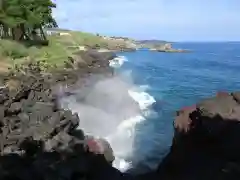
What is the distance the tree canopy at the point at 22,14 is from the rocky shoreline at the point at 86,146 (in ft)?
113

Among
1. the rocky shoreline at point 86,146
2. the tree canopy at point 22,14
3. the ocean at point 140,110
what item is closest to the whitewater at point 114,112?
the ocean at point 140,110

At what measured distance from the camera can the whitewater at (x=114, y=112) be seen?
26.4m

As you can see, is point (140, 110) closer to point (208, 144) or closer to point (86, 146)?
point (86, 146)

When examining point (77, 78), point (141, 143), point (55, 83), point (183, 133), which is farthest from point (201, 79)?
point (183, 133)

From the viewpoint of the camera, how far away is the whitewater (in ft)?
86.6

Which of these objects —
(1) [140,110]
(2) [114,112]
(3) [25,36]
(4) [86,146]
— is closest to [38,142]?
(4) [86,146]

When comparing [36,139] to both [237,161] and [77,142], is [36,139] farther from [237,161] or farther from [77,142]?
[237,161]

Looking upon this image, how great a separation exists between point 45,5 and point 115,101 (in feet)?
90.1

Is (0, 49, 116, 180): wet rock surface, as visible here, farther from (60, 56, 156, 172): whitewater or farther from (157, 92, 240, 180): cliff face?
(60, 56, 156, 172): whitewater

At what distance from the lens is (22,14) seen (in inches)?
2239

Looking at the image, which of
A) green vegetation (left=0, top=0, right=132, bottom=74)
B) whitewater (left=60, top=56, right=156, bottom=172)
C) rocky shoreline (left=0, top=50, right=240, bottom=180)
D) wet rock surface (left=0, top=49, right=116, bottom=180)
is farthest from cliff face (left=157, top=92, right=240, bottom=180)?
green vegetation (left=0, top=0, right=132, bottom=74)

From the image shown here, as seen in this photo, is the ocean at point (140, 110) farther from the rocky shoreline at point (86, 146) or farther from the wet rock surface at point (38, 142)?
the wet rock surface at point (38, 142)

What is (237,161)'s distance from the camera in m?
14.5

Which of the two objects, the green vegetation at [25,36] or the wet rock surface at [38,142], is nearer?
the wet rock surface at [38,142]
